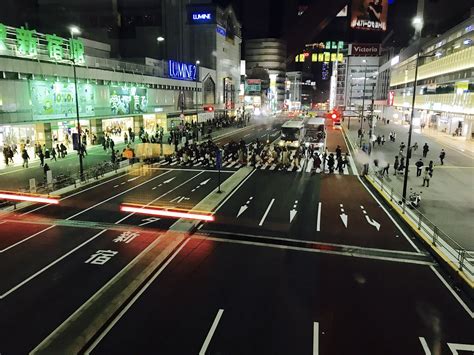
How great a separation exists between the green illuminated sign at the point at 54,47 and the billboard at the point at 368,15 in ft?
326

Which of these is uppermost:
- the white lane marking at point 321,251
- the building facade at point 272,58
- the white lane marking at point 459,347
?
the building facade at point 272,58

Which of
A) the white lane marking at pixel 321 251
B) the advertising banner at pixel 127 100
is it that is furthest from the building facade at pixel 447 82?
the advertising banner at pixel 127 100

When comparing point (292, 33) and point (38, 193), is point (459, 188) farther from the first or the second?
point (292, 33)

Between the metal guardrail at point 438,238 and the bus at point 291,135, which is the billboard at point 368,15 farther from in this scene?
the metal guardrail at point 438,238

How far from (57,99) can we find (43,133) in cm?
361

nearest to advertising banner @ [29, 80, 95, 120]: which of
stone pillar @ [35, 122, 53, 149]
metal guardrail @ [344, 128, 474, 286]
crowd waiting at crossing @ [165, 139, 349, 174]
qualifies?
stone pillar @ [35, 122, 53, 149]

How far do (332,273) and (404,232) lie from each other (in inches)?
243

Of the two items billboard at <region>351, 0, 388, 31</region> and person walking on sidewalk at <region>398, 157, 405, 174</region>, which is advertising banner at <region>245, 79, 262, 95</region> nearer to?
billboard at <region>351, 0, 388, 31</region>

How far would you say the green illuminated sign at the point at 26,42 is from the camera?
100ft

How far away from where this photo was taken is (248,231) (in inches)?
666

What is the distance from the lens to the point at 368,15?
114500 millimetres

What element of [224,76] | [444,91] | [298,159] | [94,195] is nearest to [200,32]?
[224,76]

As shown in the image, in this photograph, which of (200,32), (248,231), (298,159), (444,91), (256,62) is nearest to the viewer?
(248,231)

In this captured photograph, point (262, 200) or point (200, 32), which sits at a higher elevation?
point (200, 32)
